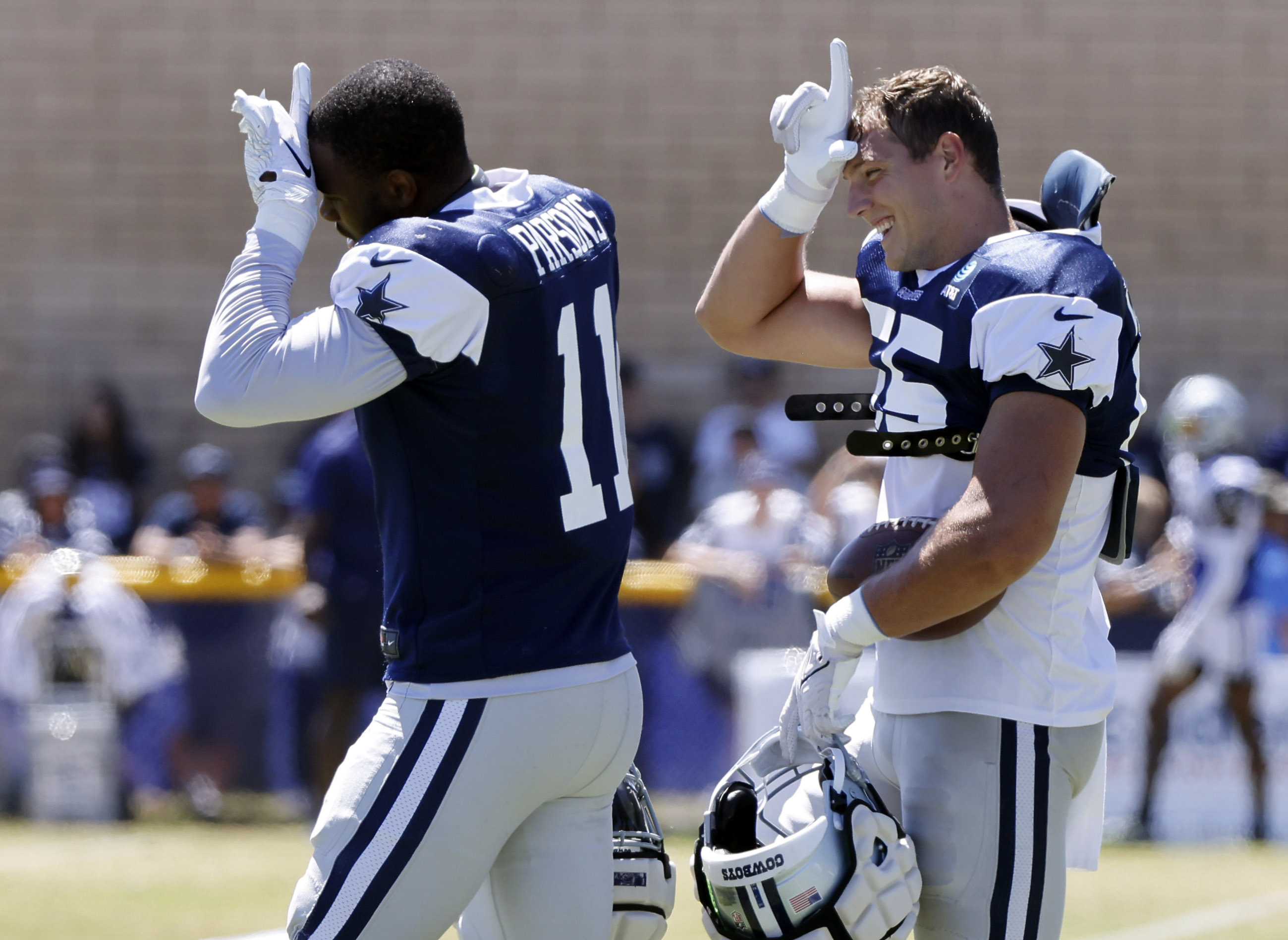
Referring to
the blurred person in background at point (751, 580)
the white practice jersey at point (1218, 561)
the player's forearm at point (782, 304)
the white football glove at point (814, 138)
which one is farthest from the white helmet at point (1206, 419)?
the white football glove at point (814, 138)

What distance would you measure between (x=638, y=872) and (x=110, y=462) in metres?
9.00

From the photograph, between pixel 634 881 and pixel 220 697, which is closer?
pixel 634 881

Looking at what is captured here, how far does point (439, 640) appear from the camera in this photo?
7.83ft

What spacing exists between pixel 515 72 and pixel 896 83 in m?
9.55

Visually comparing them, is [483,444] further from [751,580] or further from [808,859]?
[751,580]

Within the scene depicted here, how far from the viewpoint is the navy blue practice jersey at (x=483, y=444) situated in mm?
2309

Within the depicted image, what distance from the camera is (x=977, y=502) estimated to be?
2.33 m

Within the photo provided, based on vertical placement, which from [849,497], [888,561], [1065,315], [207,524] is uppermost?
[1065,315]

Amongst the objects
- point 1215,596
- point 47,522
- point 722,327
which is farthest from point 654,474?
point 722,327

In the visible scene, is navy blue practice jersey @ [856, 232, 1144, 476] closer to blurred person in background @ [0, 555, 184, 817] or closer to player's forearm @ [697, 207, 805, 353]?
player's forearm @ [697, 207, 805, 353]

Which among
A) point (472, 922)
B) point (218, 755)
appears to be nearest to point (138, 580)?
point (218, 755)

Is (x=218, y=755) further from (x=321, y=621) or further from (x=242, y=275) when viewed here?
(x=242, y=275)

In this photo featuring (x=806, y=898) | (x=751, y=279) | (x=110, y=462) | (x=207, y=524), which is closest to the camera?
(x=806, y=898)

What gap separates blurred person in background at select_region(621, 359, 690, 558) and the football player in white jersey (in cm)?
311
